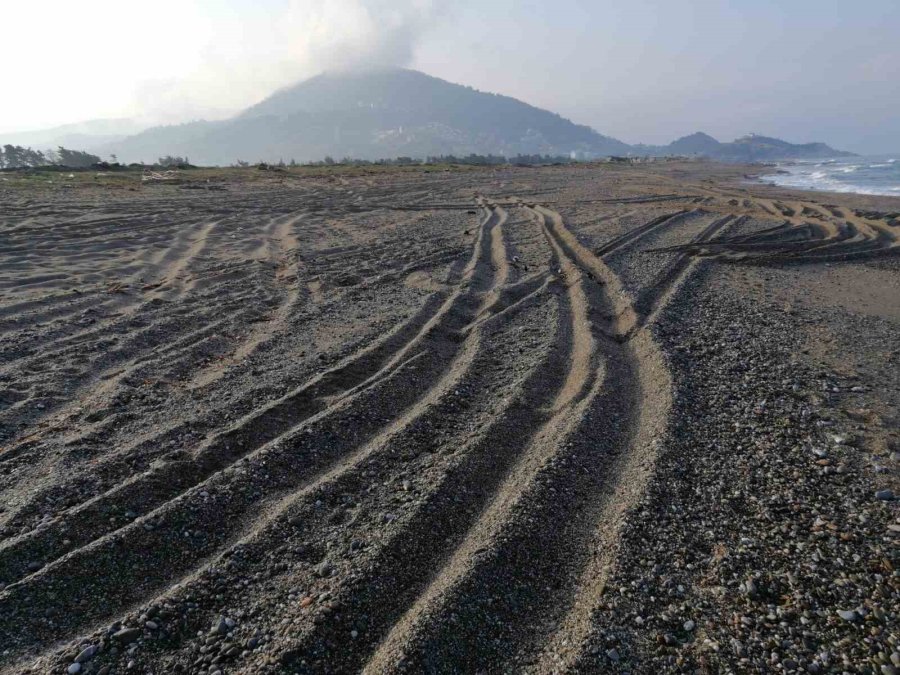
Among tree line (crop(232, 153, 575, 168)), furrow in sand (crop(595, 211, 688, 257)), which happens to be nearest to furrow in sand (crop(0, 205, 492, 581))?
furrow in sand (crop(595, 211, 688, 257))

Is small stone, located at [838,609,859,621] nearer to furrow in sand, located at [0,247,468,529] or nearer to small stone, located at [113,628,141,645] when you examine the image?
small stone, located at [113,628,141,645]

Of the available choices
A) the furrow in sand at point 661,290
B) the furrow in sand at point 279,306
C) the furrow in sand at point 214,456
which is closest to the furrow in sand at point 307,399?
the furrow in sand at point 214,456

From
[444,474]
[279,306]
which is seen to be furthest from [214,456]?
[279,306]

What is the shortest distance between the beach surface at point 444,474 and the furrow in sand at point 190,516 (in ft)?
0.07

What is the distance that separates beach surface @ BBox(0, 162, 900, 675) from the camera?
271 centimetres

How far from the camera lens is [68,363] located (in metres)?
5.69

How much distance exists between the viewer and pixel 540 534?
340 cm

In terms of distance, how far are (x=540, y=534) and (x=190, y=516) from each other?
7.77 ft

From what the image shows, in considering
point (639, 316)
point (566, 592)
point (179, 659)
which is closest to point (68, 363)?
point (179, 659)

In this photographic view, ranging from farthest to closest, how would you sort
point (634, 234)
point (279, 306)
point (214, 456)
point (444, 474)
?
point (634, 234) → point (279, 306) → point (214, 456) → point (444, 474)

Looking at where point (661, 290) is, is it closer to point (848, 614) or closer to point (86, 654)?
point (848, 614)

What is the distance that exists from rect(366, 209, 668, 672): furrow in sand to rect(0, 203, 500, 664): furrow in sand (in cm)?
135

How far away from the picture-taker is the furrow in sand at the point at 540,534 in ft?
8.68

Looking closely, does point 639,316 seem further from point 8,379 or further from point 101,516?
point 8,379
